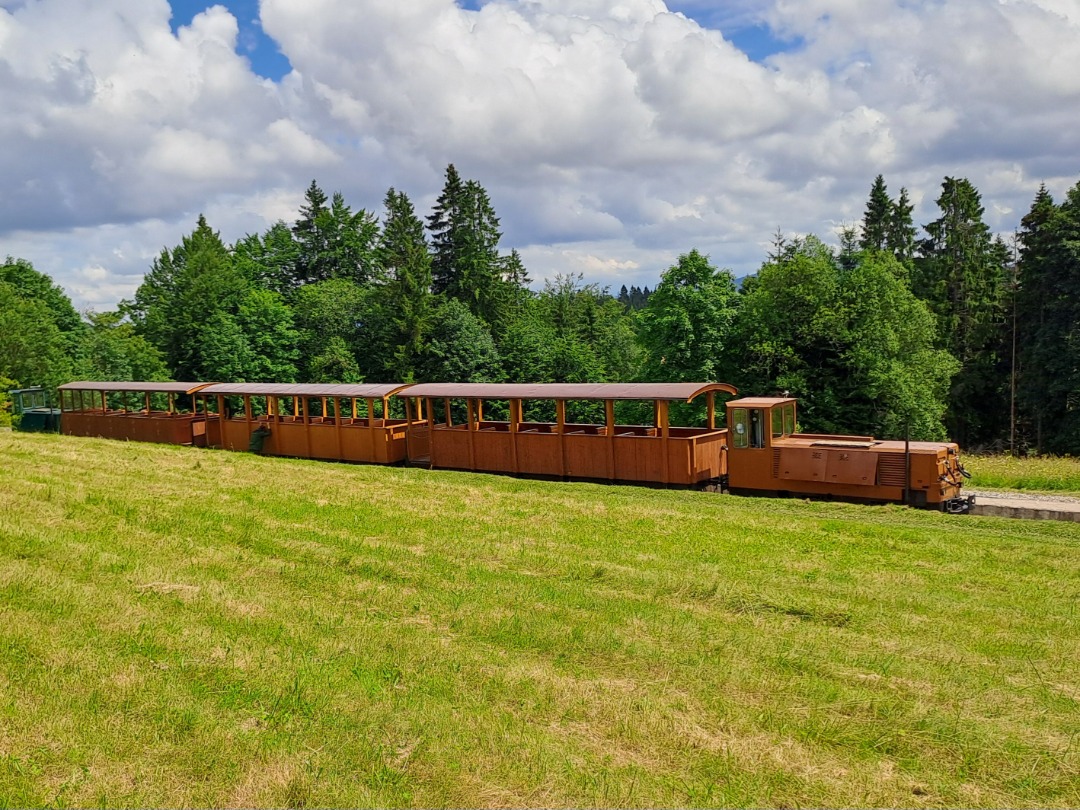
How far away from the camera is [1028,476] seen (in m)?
18.6

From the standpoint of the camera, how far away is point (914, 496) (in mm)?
15336

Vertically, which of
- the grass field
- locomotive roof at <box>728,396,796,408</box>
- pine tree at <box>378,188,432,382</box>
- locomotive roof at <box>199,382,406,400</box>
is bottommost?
the grass field

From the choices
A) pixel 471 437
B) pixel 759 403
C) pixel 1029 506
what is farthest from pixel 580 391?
pixel 1029 506

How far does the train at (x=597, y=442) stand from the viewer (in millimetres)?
15758

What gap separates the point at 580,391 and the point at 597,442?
1.30 meters

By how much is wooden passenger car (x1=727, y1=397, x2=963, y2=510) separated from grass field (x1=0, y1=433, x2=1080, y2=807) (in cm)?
241

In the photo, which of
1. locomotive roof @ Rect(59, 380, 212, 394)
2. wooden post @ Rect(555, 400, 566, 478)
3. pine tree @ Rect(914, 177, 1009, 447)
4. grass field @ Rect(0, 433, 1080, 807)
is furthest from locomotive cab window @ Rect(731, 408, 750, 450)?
pine tree @ Rect(914, 177, 1009, 447)

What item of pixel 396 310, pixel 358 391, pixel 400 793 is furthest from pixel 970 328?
pixel 400 793

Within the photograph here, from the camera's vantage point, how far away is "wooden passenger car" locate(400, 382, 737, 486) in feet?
58.7

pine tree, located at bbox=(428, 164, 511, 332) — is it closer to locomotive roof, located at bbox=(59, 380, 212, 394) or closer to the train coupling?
locomotive roof, located at bbox=(59, 380, 212, 394)

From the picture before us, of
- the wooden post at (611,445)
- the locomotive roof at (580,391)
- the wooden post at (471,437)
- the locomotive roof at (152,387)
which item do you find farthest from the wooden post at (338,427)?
the wooden post at (611,445)

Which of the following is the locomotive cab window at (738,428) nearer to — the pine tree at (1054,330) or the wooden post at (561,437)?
the wooden post at (561,437)

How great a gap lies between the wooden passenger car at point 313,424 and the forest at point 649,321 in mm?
14559

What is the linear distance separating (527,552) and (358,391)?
14.5m
